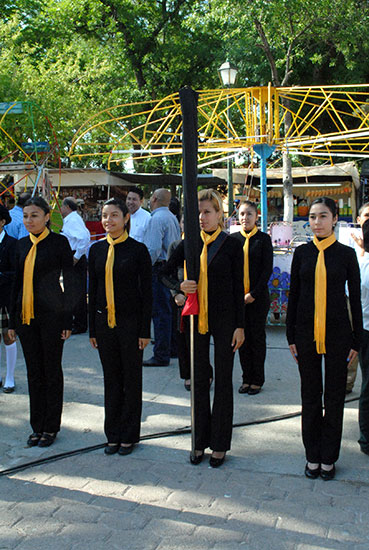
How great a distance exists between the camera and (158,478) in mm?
3832

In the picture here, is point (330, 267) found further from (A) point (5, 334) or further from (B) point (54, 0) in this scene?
(B) point (54, 0)

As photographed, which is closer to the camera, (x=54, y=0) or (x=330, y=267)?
(x=330, y=267)

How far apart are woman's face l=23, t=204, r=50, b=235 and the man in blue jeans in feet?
7.71

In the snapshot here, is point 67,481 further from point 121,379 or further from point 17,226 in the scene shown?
point 17,226

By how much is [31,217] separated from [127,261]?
88cm

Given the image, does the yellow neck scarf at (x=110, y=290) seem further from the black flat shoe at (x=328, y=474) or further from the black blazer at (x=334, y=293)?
the black flat shoe at (x=328, y=474)

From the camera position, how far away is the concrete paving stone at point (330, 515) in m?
3.25

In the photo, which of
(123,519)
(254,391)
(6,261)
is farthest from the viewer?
(254,391)

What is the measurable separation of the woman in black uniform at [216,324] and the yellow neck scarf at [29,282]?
123 cm

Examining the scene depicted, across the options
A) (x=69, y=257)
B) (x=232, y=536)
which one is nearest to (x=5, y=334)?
(x=69, y=257)

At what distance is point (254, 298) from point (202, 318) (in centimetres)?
185

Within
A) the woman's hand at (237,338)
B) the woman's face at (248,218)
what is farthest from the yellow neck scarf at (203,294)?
the woman's face at (248,218)

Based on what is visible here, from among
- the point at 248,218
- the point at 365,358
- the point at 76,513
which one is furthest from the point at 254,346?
the point at 76,513

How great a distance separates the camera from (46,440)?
4.42 meters
